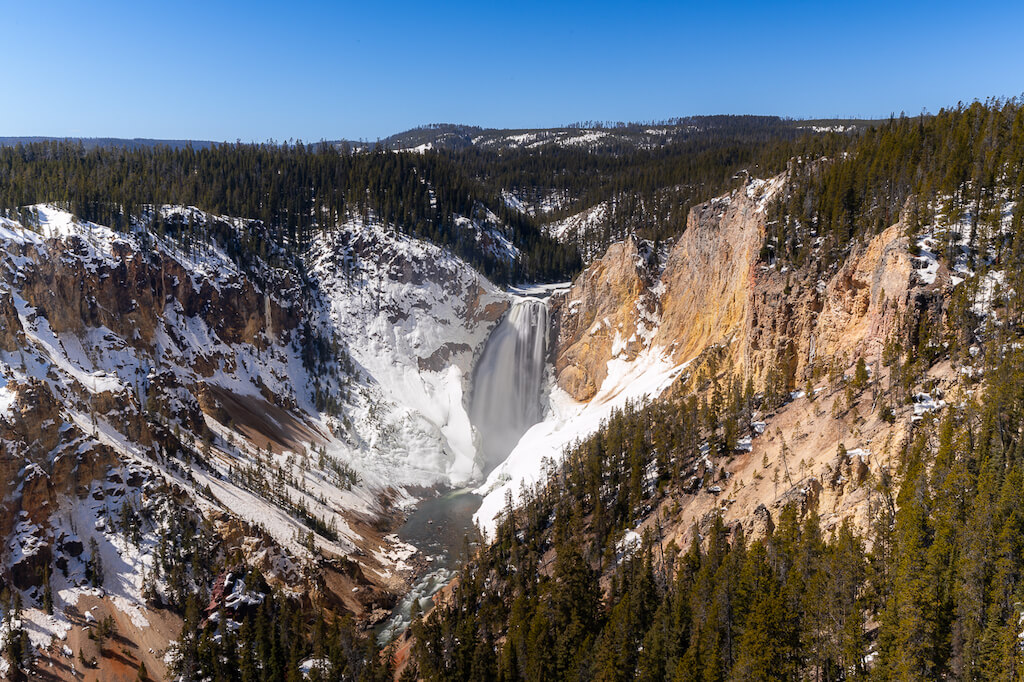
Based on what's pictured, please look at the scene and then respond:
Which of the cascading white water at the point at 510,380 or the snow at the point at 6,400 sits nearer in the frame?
the snow at the point at 6,400

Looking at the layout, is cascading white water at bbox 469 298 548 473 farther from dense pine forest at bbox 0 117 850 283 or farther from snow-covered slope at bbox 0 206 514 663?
dense pine forest at bbox 0 117 850 283

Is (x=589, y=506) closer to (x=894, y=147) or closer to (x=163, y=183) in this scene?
(x=894, y=147)

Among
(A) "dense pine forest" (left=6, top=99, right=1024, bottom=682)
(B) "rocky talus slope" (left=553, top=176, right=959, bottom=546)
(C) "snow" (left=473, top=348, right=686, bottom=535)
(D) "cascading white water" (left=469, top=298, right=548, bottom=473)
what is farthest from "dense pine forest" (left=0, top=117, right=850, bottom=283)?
(C) "snow" (left=473, top=348, right=686, bottom=535)

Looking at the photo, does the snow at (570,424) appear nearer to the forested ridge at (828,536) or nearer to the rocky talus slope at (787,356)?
the rocky talus slope at (787,356)

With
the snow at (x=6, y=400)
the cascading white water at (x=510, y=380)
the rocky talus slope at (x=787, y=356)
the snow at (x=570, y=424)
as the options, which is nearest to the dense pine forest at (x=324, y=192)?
the cascading white water at (x=510, y=380)

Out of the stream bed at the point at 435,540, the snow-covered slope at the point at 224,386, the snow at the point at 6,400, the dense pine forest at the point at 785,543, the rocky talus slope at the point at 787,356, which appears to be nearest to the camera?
the dense pine forest at the point at 785,543
